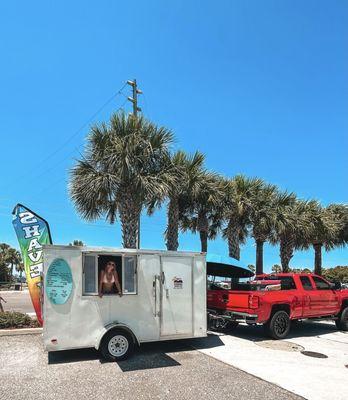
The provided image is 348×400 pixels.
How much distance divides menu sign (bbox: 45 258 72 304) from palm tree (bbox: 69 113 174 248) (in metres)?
7.34

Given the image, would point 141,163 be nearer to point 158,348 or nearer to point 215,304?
point 215,304

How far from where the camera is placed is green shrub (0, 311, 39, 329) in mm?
11531

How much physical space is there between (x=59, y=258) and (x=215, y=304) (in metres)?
5.71

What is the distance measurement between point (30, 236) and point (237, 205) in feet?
38.9

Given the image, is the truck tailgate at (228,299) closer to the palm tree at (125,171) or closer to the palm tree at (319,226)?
the palm tree at (125,171)

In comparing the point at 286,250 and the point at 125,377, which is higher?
the point at 286,250

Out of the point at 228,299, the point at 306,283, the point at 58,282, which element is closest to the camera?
the point at 58,282

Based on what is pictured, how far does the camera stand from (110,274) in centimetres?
908

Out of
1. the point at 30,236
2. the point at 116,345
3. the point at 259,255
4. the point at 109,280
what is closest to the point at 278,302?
the point at 116,345

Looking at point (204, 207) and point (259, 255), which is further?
point (259, 255)

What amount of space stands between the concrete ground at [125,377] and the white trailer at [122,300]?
43 centimetres

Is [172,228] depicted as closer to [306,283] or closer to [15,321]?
[306,283]

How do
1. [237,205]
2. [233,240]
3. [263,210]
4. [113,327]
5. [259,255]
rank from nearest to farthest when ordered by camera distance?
[113,327]
[237,205]
[233,240]
[263,210]
[259,255]

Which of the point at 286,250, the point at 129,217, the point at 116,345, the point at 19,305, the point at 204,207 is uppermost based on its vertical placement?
the point at 204,207
